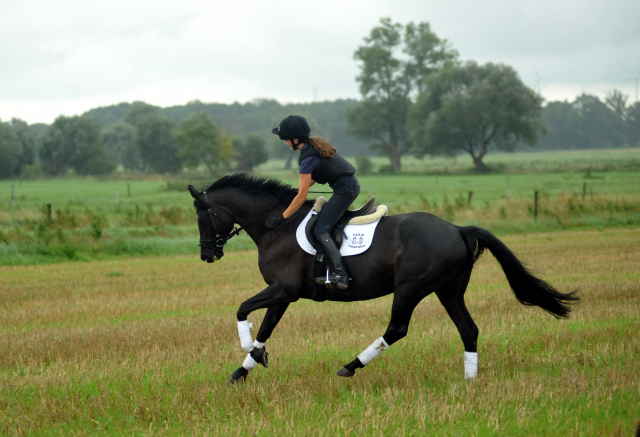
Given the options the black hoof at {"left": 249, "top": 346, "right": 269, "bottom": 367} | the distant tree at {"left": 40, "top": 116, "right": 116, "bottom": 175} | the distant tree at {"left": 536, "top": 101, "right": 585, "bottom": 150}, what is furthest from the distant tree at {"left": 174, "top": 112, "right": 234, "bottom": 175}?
the black hoof at {"left": 249, "top": 346, "right": 269, "bottom": 367}

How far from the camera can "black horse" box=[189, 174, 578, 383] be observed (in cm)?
634

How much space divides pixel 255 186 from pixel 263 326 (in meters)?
1.72

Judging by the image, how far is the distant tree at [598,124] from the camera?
113938 mm

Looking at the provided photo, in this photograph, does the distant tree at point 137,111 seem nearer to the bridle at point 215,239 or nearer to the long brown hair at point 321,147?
the bridle at point 215,239

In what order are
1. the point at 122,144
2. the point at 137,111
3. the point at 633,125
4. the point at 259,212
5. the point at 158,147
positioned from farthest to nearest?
the point at 137,111 < the point at 633,125 < the point at 122,144 < the point at 158,147 < the point at 259,212

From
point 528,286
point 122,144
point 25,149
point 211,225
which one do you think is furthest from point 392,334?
point 122,144

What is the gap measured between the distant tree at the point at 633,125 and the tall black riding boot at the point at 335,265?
382ft

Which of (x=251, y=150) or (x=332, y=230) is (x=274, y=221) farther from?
(x=251, y=150)

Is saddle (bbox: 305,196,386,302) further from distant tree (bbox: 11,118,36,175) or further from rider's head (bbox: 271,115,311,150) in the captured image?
distant tree (bbox: 11,118,36,175)

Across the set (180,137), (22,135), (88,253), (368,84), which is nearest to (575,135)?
(368,84)

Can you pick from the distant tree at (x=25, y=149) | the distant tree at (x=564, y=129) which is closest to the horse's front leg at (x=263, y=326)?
the distant tree at (x=25, y=149)

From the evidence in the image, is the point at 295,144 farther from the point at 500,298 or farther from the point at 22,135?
the point at 22,135

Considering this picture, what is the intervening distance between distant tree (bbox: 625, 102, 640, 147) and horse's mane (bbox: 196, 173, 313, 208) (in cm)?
11598

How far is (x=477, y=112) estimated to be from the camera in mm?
77062
